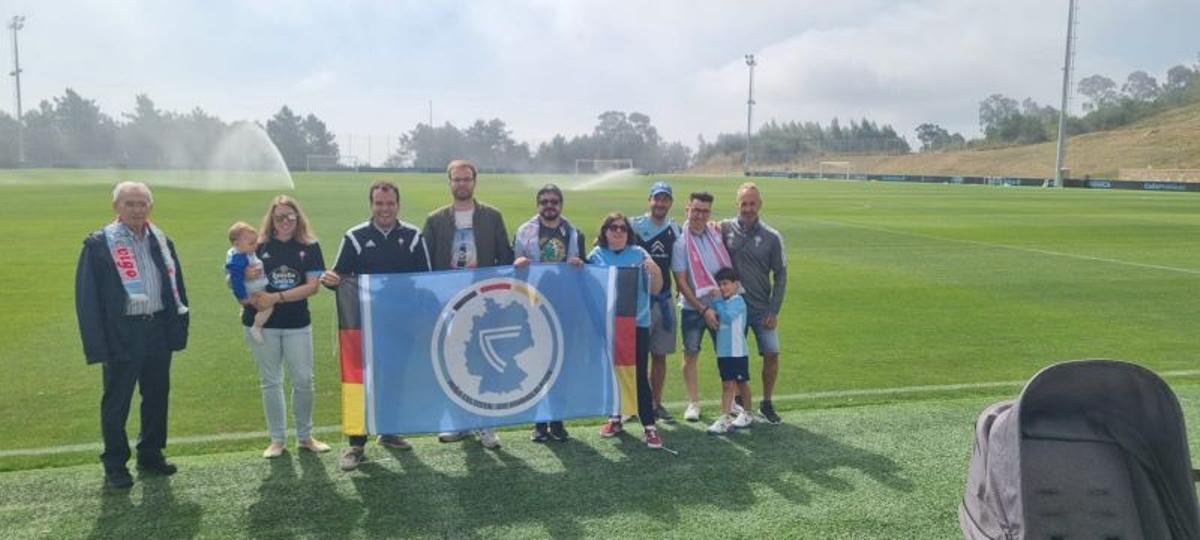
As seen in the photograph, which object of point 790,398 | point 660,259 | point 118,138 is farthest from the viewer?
point 118,138

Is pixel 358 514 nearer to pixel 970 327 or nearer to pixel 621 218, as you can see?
pixel 621 218

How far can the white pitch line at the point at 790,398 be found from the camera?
19.5ft

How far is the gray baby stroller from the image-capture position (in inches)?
110

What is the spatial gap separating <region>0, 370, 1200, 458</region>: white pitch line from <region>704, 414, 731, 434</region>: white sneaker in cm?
89

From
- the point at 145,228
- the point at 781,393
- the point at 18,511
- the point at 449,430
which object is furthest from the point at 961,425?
the point at 18,511

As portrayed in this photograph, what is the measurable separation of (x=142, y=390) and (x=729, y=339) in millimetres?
3835

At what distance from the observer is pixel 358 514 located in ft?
15.9

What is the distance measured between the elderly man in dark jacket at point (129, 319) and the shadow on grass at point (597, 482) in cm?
135

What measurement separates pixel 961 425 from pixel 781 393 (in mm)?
Result: 1582

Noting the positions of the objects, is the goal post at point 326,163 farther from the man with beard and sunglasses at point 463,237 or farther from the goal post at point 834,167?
the man with beard and sunglasses at point 463,237

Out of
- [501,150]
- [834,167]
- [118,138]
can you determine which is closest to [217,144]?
[118,138]

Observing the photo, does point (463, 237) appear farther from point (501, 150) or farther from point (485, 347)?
point (501, 150)

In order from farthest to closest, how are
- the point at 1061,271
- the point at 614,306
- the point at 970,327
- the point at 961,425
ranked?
the point at 1061,271, the point at 970,327, the point at 961,425, the point at 614,306

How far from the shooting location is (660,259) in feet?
21.6
